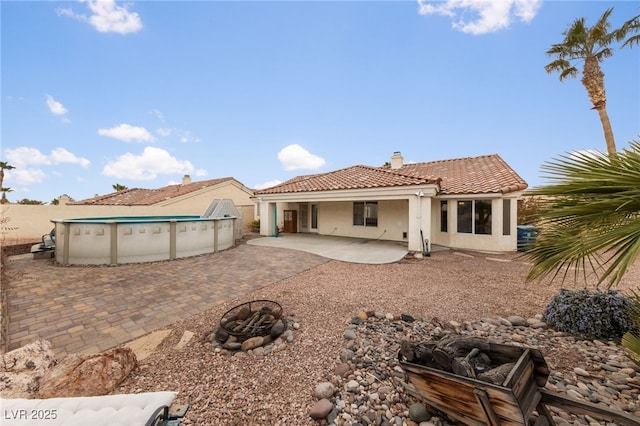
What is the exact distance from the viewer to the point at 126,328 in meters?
4.39

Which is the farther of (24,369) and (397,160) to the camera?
(397,160)

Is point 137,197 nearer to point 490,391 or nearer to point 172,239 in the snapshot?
point 172,239

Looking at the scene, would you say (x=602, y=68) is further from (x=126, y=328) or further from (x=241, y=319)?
(x=126, y=328)

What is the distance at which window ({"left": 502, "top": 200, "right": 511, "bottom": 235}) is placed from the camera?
1107cm

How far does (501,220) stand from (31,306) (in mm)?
16147

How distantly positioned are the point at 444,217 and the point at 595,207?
40.2 feet

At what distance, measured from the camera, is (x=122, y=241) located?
8.71 metres

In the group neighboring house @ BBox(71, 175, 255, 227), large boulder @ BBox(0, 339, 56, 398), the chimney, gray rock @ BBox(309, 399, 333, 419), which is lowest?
gray rock @ BBox(309, 399, 333, 419)

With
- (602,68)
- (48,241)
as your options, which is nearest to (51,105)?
(48,241)

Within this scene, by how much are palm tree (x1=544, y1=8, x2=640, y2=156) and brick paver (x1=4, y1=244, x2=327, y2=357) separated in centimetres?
1879

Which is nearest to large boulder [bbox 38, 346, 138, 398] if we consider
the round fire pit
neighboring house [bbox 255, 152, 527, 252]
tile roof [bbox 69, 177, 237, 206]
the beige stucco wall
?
the round fire pit

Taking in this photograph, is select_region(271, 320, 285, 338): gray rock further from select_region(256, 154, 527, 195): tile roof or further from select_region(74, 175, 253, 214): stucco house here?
select_region(74, 175, 253, 214): stucco house

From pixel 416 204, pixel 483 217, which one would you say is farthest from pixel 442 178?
pixel 416 204

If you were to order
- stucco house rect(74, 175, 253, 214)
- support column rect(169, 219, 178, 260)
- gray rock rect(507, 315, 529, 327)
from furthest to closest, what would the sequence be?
stucco house rect(74, 175, 253, 214) → support column rect(169, 219, 178, 260) → gray rock rect(507, 315, 529, 327)
